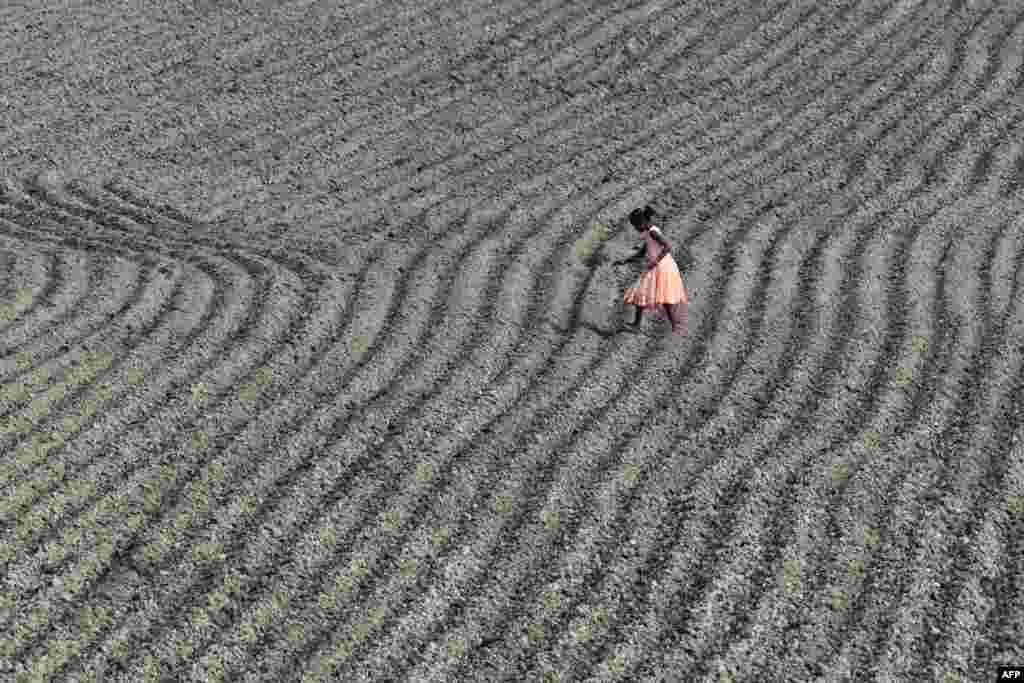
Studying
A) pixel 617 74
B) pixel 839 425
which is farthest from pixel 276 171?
pixel 839 425

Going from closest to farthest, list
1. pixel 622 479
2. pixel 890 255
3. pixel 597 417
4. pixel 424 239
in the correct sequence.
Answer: pixel 622 479 → pixel 597 417 → pixel 890 255 → pixel 424 239

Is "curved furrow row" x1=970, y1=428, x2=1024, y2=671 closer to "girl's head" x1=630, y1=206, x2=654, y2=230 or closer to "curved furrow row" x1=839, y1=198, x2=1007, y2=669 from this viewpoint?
"curved furrow row" x1=839, y1=198, x2=1007, y2=669

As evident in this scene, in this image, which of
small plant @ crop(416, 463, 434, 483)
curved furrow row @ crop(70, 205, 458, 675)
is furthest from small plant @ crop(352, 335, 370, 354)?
small plant @ crop(416, 463, 434, 483)

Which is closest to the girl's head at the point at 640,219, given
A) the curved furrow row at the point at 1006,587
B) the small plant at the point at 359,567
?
the curved furrow row at the point at 1006,587

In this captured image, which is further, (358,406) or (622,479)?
(358,406)

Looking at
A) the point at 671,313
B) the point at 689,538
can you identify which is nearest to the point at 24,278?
the point at 671,313

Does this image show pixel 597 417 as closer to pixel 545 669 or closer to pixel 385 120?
pixel 545 669

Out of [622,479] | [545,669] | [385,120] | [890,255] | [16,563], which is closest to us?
[545,669]

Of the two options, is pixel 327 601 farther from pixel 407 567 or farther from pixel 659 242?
pixel 659 242
